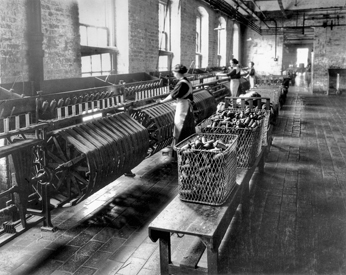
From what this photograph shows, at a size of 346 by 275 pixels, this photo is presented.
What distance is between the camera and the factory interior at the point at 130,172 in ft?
8.41

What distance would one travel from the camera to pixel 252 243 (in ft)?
9.72

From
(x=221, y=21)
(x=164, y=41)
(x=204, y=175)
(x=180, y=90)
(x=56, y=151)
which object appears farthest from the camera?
(x=221, y=21)

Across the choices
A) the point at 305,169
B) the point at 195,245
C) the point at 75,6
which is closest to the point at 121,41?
the point at 75,6

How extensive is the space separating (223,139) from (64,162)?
4.52ft

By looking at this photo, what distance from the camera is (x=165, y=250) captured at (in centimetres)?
233

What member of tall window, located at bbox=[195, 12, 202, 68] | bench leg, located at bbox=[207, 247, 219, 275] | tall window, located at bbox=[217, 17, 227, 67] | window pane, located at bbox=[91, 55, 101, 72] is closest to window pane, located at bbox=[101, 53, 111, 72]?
window pane, located at bbox=[91, 55, 101, 72]

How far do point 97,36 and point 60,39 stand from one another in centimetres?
155

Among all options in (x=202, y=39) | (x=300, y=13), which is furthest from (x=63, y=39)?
(x=300, y=13)

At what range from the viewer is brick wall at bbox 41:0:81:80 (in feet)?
15.9

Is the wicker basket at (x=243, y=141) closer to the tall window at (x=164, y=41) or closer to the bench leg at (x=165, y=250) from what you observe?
the bench leg at (x=165, y=250)

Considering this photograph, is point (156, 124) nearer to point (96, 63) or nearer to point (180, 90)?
point (180, 90)

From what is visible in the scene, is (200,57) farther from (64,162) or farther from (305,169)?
(64,162)

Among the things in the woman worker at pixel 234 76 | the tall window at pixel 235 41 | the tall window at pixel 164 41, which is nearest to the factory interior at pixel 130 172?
the tall window at pixel 164 41

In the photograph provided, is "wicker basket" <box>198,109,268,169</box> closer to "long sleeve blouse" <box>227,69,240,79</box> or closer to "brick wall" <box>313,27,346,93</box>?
"long sleeve blouse" <box>227,69,240,79</box>
